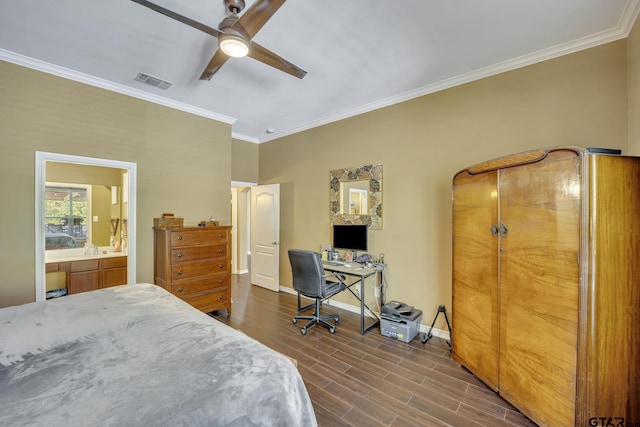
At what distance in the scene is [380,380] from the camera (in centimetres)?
232

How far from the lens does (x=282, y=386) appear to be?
1083 millimetres

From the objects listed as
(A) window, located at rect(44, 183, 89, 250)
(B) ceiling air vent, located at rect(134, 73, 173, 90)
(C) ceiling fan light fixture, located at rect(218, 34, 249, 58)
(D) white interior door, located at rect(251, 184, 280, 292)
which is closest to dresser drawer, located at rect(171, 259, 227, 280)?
(D) white interior door, located at rect(251, 184, 280, 292)

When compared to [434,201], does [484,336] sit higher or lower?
lower

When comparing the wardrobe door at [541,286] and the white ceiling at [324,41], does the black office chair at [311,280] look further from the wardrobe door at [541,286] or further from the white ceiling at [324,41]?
the white ceiling at [324,41]

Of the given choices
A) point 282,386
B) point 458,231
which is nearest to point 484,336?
point 458,231

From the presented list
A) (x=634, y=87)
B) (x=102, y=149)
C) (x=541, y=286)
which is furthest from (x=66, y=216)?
(x=634, y=87)

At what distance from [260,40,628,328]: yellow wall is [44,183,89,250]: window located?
3684 mm

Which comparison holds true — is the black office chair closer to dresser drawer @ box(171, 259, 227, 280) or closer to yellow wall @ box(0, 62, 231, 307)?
dresser drawer @ box(171, 259, 227, 280)

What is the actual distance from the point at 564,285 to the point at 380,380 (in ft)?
5.23

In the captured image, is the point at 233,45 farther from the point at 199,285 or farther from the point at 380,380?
the point at 380,380

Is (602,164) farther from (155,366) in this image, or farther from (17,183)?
(17,183)

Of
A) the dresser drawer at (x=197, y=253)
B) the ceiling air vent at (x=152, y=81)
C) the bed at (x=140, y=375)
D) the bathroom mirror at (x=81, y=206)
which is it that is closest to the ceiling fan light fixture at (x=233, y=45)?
the ceiling air vent at (x=152, y=81)

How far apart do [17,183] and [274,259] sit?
341 centimetres

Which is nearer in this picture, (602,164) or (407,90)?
(602,164)
